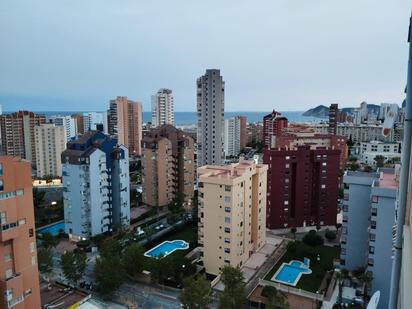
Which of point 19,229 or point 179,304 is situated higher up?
point 19,229

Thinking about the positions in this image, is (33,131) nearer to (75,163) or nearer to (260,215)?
(75,163)

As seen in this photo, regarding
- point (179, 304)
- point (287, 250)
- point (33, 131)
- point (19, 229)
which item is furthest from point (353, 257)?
point (33, 131)

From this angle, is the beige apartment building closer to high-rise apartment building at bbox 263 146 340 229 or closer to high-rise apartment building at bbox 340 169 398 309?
high-rise apartment building at bbox 263 146 340 229

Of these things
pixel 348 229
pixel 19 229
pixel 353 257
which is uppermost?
pixel 19 229

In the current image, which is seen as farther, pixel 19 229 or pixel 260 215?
pixel 260 215

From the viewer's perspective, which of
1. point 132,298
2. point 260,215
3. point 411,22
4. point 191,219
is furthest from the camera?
point 191,219

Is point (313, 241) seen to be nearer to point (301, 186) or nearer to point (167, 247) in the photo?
point (301, 186)

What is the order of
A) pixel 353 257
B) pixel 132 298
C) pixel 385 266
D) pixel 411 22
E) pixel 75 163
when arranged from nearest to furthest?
pixel 411 22
pixel 385 266
pixel 132 298
pixel 353 257
pixel 75 163
